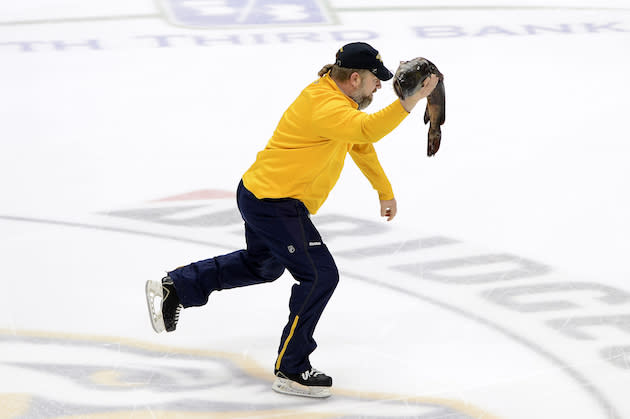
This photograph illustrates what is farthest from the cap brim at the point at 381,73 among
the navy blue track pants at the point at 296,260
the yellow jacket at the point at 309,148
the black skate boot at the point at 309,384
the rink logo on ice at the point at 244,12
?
the rink logo on ice at the point at 244,12

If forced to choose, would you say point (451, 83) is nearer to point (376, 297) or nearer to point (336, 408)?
point (376, 297)

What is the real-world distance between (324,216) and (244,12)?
317 cm

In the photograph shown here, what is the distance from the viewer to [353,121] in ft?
8.98

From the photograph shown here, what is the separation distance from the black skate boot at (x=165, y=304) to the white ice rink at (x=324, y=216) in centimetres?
10

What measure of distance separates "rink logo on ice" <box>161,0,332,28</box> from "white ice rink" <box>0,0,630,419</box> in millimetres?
32

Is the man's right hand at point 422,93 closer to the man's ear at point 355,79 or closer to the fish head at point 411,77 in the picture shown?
the fish head at point 411,77

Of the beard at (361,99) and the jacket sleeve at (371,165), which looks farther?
the jacket sleeve at (371,165)

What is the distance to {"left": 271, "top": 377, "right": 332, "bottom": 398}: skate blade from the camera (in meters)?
3.07

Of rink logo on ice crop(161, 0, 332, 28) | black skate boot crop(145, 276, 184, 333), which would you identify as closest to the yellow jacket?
black skate boot crop(145, 276, 184, 333)

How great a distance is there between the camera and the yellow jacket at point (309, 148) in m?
2.83

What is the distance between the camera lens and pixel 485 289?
3.71m

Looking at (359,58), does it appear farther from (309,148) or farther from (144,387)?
(144,387)

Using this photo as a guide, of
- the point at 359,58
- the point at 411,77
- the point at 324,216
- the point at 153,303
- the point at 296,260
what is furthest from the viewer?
the point at 324,216

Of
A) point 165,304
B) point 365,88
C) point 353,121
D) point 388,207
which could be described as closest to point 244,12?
point 388,207
